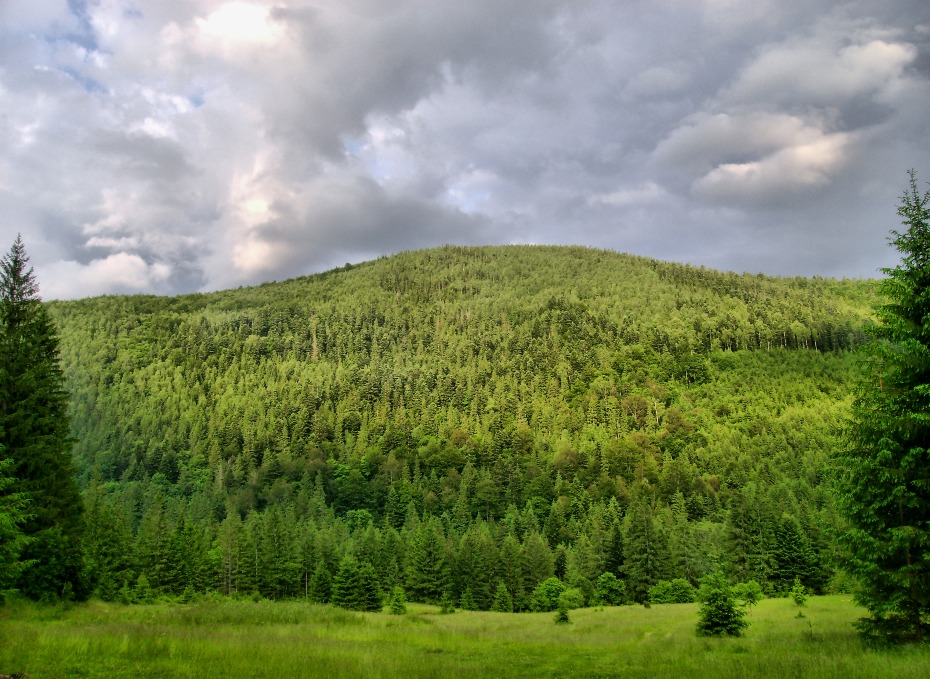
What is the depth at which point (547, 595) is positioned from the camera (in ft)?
260

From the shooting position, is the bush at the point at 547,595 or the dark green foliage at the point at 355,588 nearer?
the dark green foliage at the point at 355,588

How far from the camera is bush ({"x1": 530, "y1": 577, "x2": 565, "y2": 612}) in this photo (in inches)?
3066

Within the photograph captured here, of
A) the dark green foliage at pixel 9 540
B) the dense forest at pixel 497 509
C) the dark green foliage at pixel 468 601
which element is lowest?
the dark green foliage at pixel 468 601

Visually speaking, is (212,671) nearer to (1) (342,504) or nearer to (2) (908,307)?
(2) (908,307)

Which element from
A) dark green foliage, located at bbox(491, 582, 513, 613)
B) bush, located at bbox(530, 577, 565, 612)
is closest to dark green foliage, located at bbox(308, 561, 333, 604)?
dark green foliage, located at bbox(491, 582, 513, 613)

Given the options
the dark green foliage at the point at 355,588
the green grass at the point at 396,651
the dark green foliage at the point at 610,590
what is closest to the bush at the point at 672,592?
the dark green foliage at the point at 610,590

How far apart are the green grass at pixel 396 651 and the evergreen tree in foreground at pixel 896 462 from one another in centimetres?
186

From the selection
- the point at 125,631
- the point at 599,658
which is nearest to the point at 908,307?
the point at 599,658

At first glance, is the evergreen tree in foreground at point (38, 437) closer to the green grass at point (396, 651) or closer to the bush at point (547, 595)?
the green grass at point (396, 651)

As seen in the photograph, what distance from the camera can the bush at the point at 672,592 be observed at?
71.4 metres

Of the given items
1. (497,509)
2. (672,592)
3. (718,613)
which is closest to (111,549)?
(718,613)

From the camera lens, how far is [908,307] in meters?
18.9

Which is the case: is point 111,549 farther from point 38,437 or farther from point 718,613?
point 718,613

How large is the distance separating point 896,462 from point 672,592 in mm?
63780
